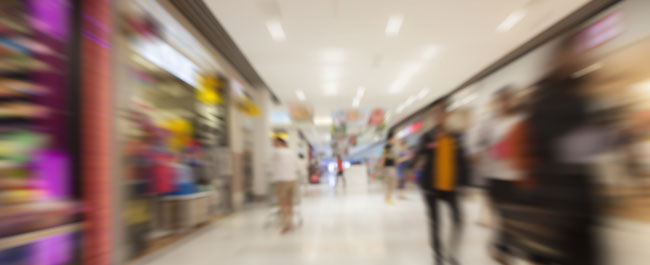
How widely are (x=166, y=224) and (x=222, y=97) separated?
3270 millimetres

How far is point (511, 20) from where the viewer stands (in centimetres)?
567

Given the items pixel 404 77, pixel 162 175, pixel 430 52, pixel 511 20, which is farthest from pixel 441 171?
pixel 404 77

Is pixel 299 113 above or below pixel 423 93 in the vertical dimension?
below

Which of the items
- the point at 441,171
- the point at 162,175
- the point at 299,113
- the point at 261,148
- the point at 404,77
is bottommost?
the point at 441,171

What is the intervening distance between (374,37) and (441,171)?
415 centimetres

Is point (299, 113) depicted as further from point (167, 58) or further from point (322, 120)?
point (322, 120)

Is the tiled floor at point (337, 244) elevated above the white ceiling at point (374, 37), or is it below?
below

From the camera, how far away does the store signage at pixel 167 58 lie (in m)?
4.01

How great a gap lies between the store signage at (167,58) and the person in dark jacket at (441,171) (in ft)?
12.0

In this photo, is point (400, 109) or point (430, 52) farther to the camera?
point (400, 109)

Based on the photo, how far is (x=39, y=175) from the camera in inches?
97.5

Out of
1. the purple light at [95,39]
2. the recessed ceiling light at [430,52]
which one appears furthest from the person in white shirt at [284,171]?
the recessed ceiling light at [430,52]

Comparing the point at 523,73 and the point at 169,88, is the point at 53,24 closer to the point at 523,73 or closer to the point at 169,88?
the point at 169,88

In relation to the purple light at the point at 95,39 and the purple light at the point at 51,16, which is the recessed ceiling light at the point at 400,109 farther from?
the purple light at the point at 51,16
